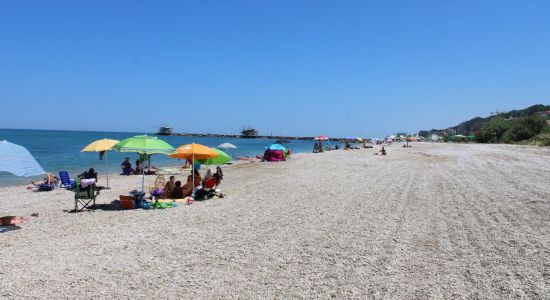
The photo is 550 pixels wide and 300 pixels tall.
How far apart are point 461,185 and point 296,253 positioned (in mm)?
10732

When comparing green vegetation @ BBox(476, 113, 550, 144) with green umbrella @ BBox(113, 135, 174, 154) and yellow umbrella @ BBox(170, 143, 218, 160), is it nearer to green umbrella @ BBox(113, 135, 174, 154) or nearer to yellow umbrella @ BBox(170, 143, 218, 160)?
yellow umbrella @ BBox(170, 143, 218, 160)

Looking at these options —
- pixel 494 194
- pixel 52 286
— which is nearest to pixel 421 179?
pixel 494 194

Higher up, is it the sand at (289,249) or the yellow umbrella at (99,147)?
the yellow umbrella at (99,147)

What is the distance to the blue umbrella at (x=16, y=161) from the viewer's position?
7.54 meters

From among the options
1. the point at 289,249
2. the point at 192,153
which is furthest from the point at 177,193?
the point at 289,249

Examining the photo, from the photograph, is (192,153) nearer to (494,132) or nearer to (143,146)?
(143,146)

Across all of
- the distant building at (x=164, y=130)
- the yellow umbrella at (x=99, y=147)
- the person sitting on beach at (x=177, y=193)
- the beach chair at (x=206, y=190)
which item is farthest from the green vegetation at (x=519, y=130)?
the distant building at (x=164, y=130)

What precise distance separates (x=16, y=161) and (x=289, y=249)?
5.40m

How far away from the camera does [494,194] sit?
Answer: 1279 centimetres

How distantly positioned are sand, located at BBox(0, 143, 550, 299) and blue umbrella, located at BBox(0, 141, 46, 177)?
121 centimetres

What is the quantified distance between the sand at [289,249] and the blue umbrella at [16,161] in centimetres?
121

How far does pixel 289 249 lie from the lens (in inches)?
271

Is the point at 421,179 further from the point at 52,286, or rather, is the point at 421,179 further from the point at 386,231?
the point at 52,286

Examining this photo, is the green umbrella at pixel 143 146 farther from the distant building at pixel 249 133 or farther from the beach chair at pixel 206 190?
the distant building at pixel 249 133
